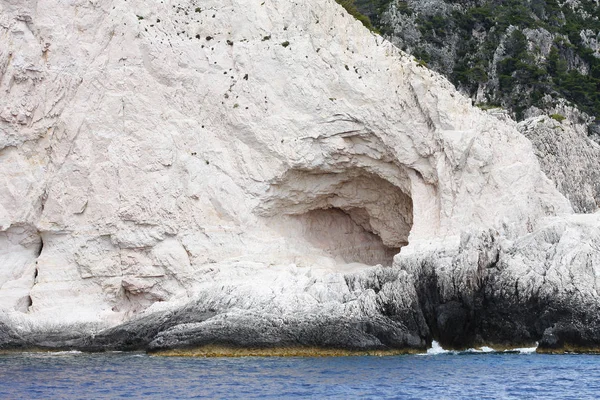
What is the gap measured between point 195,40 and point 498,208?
40.1 feet

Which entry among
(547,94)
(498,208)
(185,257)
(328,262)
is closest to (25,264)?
(185,257)

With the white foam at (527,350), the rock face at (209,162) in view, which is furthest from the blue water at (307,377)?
the rock face at (209,162)

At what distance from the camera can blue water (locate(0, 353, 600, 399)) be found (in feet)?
66.7

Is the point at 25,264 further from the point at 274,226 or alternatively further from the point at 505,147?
the point at 505,147

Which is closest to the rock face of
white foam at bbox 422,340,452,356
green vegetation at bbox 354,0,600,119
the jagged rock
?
white foam at bbox 422,340,452,356

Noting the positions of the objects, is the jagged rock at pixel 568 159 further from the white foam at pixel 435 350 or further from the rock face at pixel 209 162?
the white foam at pixel 435 350

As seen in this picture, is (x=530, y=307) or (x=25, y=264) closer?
(x=530, y=307)

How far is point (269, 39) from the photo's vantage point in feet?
111

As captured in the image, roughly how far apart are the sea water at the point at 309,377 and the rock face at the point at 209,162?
341 cm

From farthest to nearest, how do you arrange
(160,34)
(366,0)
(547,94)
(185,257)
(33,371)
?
1. (366,0)
2. (547,94)
3. (160,34)
4. (185,257)
5. (33,371)

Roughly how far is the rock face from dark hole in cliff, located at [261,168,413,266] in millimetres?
74

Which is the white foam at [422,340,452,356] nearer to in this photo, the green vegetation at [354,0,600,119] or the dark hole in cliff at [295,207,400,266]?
the dark hole in cliff at [295,207,400,266]

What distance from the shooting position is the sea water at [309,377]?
20312 millimetres

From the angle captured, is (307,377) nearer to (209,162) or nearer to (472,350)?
(472,350)
